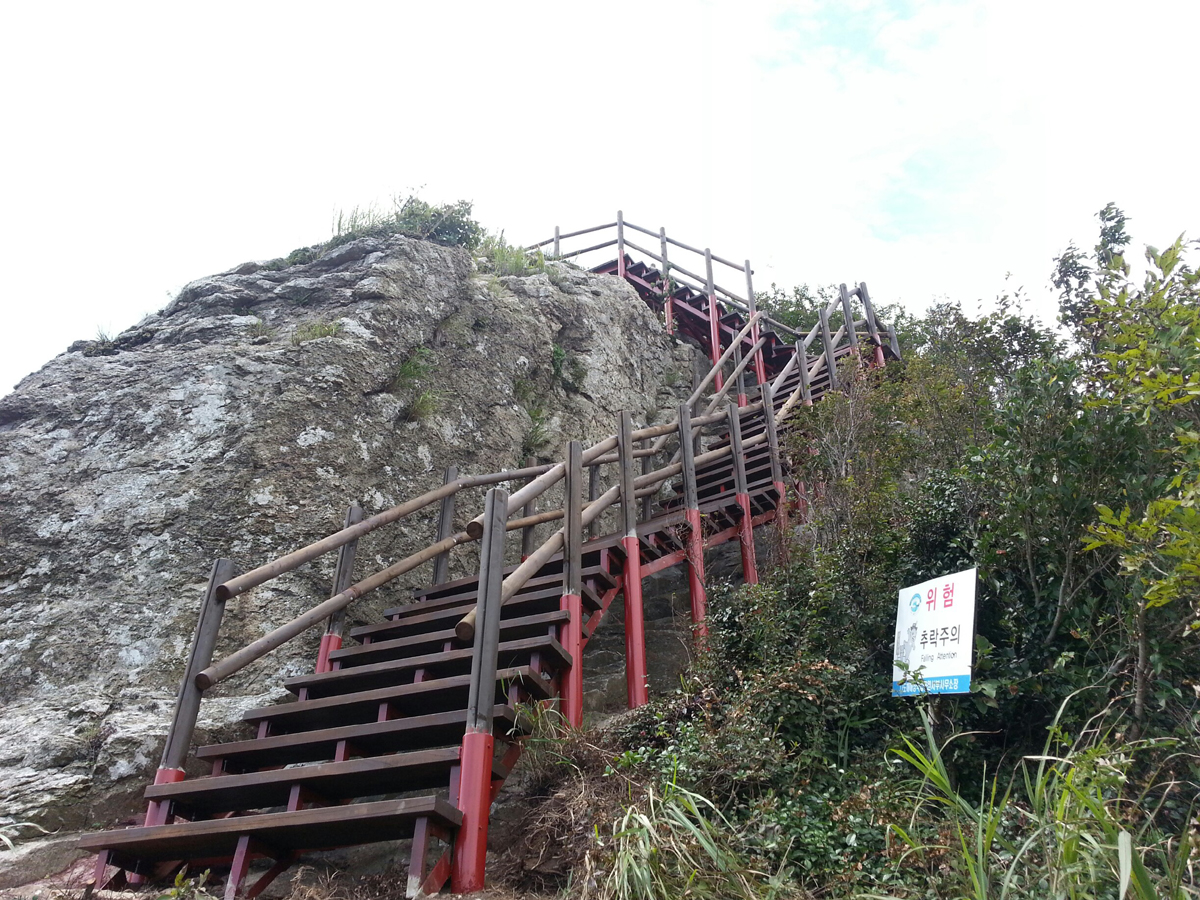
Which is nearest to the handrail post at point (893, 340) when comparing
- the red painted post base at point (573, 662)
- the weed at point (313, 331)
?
the weed at point (313, 331)

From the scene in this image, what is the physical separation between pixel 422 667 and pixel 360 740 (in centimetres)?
47

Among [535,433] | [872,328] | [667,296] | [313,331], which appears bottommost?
[535,433]

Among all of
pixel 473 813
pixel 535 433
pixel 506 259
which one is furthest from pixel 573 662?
pixel 506 259

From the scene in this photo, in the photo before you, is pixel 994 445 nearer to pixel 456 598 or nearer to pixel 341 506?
pixel 456 598

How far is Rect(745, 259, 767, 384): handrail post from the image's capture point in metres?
12.0

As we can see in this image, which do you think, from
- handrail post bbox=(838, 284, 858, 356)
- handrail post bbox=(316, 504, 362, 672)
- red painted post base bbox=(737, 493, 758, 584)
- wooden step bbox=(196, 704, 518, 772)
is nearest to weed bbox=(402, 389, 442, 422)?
handrail post bbox=(316, 504, 362, 672)

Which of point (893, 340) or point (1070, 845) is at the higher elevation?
point (893, 340)

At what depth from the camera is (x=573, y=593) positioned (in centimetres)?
444

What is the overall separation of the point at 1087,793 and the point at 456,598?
3.54 meters

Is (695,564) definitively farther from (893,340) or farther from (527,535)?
(893,340)

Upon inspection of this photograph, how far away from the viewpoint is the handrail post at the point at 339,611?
4684 millimetres

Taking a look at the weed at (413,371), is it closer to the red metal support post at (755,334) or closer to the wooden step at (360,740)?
the wooden step at (360,740)

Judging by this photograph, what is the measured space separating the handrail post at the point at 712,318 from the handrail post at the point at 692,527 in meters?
5.21

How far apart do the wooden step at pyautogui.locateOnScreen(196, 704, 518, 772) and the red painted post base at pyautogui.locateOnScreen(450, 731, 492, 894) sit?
0.65 feet
